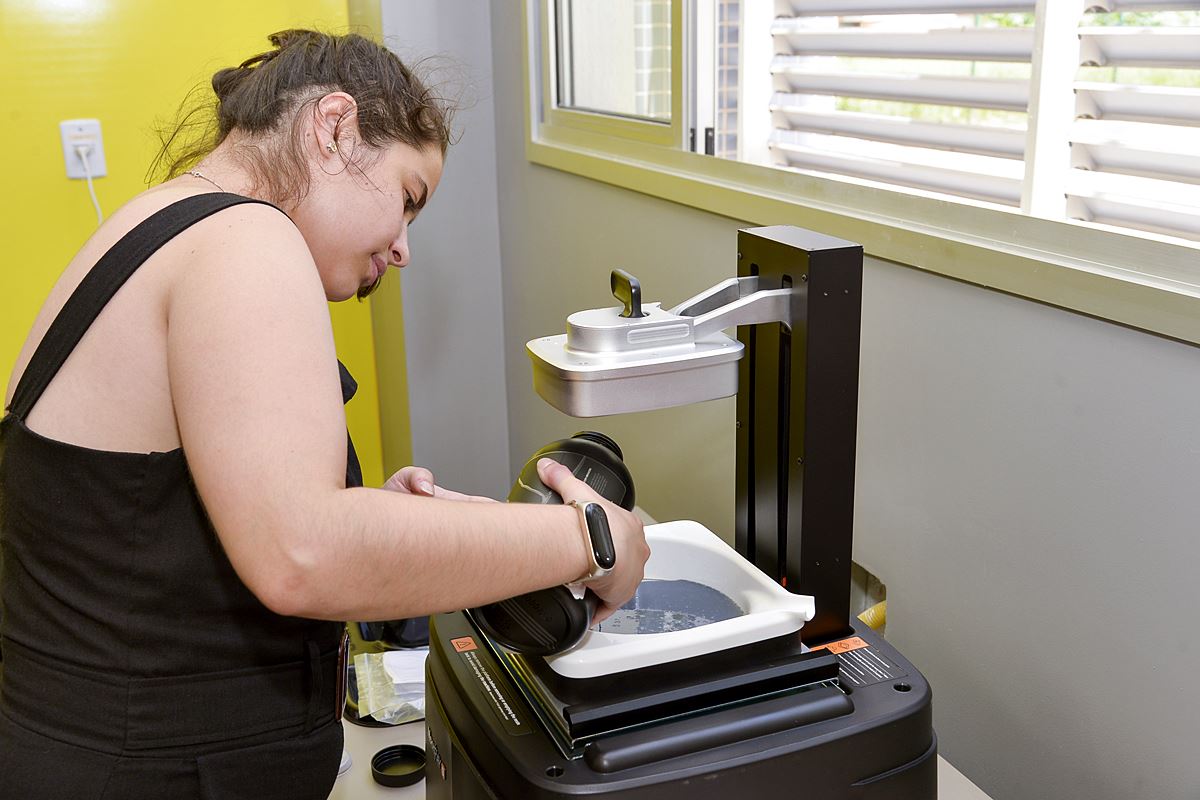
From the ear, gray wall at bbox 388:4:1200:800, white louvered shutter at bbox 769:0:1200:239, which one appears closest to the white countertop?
gray wall at bbox 388:4:1200:800

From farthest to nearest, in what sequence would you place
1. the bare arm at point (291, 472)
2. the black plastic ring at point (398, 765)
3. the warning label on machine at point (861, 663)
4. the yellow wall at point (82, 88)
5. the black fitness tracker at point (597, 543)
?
the yellow wall at point (82, 88) < the black plastic ring at point (398, 765) < the warning label on machine at point (861, 663) < the black fitness tracker at point (597, 543) < the bare arm at point (291, 472)

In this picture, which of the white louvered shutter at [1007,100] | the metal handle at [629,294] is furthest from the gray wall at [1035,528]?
the metal handle at [629,294]

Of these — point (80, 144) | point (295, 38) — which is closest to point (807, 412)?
point (295, 38)

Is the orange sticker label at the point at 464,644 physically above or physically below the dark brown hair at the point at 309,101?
below

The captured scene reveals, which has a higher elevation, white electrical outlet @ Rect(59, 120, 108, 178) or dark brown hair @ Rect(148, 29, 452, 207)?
dark brown hair @ Rect(148, 29, 452, 207)

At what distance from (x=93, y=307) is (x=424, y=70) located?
1.53 ft

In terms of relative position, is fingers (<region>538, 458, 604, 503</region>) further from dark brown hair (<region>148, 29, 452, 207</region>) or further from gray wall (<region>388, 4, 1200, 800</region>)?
gray wall (<region>388, 4, 1200, 800</region>)

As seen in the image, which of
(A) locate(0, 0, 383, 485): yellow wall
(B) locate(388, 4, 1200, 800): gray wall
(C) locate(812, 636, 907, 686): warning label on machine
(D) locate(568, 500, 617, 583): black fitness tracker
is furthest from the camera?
(A) locate(0, 0, 383, 485): yellow wall

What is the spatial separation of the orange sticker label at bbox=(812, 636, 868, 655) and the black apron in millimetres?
434

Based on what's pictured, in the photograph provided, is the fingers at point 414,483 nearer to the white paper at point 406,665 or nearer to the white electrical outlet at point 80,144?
the white paper at point 406,665

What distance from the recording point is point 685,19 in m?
1.72

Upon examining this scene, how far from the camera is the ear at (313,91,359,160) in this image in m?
0.89

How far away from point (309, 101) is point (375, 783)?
2.35ft

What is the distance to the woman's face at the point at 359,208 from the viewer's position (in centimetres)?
91
